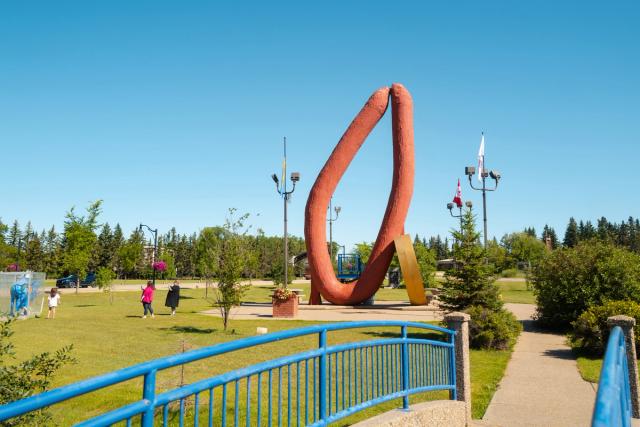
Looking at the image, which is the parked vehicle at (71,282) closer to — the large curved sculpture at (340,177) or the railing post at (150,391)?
the large curved sculpture at (340,177)

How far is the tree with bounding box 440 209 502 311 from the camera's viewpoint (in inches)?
494

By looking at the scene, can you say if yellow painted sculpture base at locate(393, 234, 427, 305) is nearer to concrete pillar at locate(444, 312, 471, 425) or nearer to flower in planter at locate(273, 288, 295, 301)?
flower in planter at locate(273, 288, 295, 301)

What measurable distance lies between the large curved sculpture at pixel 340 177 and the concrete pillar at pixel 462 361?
1450cm

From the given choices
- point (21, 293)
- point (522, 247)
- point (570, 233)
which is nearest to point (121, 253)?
point (21, 293)

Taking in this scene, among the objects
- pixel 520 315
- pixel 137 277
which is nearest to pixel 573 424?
pixel 520 315

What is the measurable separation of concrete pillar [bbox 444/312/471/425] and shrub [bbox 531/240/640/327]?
9118 millimetres

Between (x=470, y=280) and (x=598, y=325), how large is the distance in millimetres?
3041

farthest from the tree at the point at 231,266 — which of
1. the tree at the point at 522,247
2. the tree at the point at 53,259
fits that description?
the tree at the point at 522,247

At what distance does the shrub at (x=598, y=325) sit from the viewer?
34.6 feet

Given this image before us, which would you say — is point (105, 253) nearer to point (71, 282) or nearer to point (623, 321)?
point (71, 282)

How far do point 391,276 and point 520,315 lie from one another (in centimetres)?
2780

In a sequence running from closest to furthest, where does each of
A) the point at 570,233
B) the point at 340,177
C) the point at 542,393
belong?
the point at 542,393
the point at 340,177
the point at 570,233

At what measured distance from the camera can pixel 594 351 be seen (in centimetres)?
1095

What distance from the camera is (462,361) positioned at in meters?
6.70
